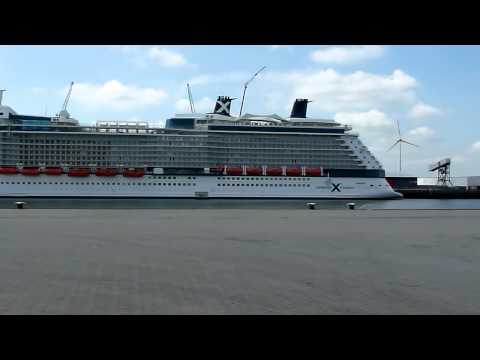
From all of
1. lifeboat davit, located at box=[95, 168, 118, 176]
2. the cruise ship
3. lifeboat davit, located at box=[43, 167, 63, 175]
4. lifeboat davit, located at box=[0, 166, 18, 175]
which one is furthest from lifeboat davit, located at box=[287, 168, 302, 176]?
lifeboat davit, located at box=[0, 166, 18, 175]

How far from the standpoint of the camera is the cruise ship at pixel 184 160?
1610 inches

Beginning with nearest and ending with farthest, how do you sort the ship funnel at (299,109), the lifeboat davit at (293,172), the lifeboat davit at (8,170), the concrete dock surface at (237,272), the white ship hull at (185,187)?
1. the concrete dock surface at (237,272)
2. the white ship hull at (185,187)
3. the lifeboat davit at (8,170)
4. the lifeboat davit at (293,172)
5. the ship funnel at (299,109)

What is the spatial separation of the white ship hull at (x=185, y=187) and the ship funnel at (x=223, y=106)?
33.0 feet

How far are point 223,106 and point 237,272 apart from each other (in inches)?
1754

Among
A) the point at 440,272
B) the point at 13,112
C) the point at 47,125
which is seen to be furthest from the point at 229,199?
the point at 440,272

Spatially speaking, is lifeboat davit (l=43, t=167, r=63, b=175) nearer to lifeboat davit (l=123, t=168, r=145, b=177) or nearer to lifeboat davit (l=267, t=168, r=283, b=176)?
lifeboat davit (l=123, t=168, r=145, b=177)

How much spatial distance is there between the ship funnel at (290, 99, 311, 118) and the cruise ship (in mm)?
2804

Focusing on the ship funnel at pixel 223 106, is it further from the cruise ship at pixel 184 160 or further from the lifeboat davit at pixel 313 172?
the lifeboat davit at pixel 313 172

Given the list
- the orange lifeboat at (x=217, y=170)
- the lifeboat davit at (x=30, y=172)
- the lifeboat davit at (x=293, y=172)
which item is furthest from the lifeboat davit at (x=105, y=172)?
the lifeboat davit at (x=293, y=172)

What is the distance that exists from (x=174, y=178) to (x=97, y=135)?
27.9ft

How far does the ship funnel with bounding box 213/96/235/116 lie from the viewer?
49.8 metres

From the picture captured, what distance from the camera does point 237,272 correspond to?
6355mm

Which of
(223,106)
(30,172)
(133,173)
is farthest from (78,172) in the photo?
(223,106)
